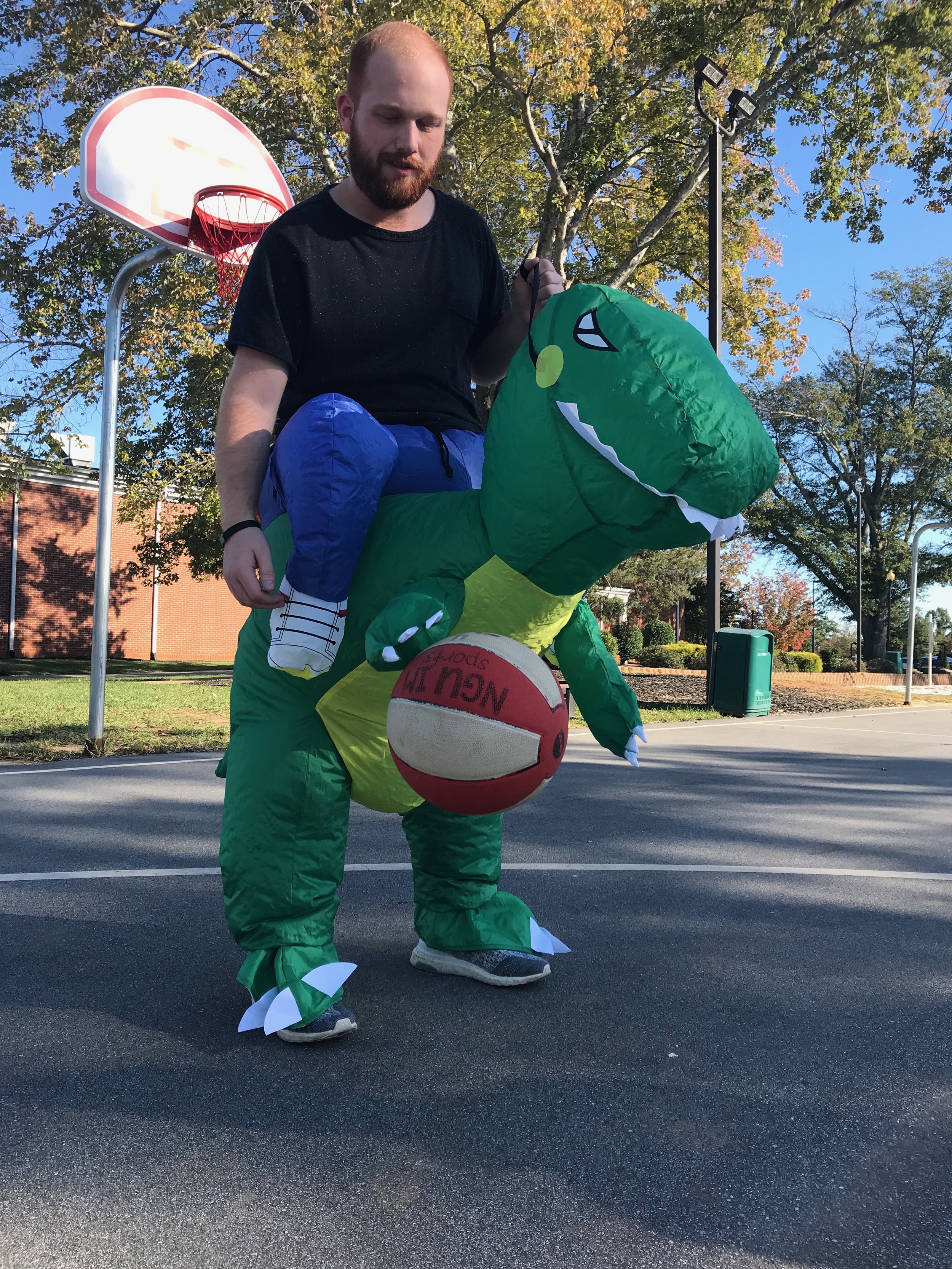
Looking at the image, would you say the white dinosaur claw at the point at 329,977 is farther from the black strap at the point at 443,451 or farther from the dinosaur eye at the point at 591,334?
the dinosaur eye at the point at 591,334

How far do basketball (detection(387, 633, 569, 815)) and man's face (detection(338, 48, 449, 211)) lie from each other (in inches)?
48.1

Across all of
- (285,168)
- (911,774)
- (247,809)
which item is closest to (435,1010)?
(247,809)

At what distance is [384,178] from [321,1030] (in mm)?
2116

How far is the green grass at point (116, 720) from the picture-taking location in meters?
8.07

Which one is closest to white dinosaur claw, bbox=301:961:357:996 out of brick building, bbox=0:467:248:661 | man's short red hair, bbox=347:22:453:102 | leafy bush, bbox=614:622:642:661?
man's short red hair, bbox=347:22:453:102

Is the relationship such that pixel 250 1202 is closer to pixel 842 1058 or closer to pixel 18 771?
pixel 842 1058

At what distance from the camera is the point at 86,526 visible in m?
24.3

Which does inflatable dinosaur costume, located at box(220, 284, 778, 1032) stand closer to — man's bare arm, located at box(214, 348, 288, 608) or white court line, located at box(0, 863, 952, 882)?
man's bare arm, located at box(214, 348, 288, 608)

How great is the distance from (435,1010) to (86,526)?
24.0 metres

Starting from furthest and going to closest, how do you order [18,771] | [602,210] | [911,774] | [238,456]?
[602,210]
[911,774]
[18,771]
[238,456]

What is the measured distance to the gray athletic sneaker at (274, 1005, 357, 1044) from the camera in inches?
92.7

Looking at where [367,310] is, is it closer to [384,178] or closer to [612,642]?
Answer: [384,178]

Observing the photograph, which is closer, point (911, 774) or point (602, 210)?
point (911, 774)

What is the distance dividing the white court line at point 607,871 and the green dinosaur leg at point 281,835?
5.12 ft
